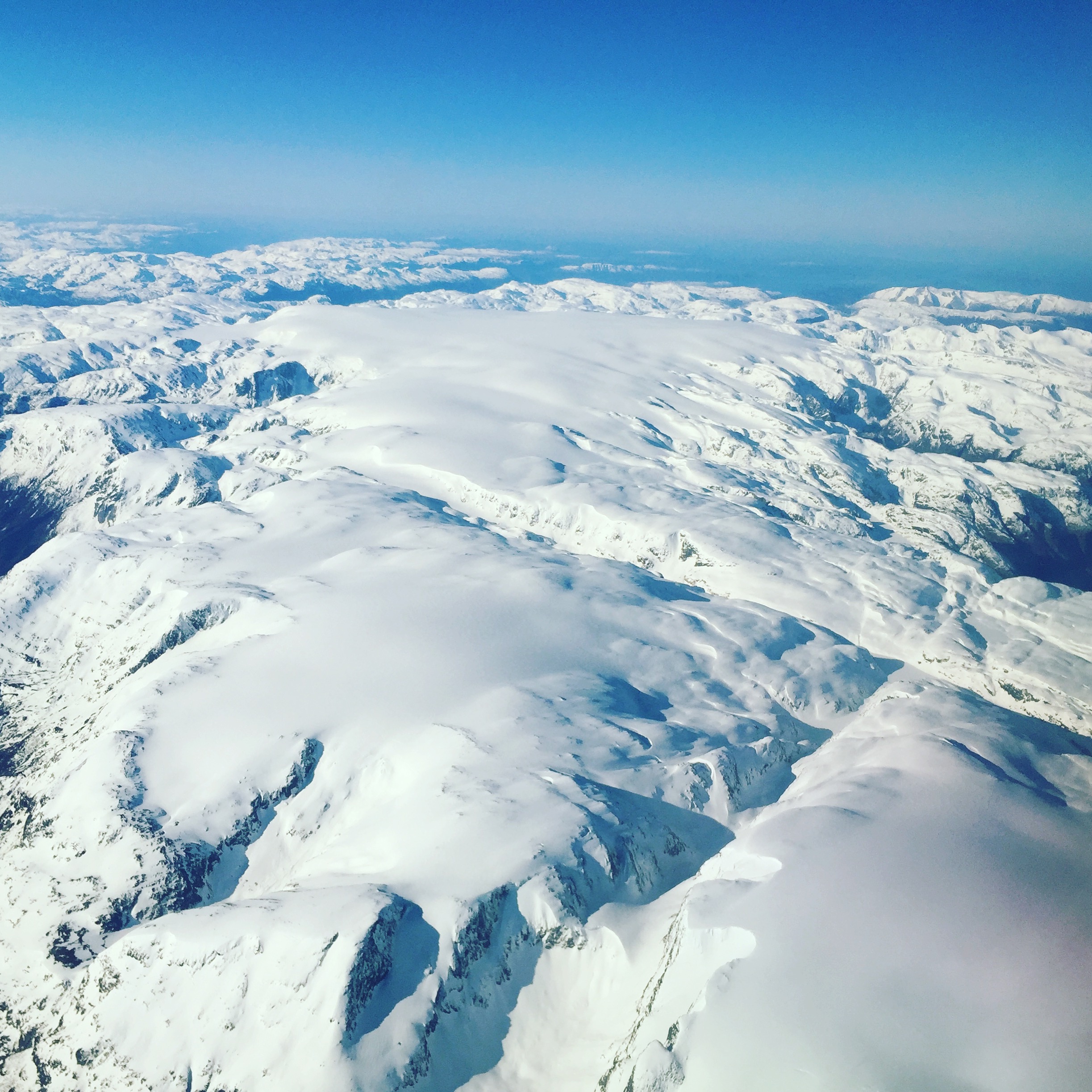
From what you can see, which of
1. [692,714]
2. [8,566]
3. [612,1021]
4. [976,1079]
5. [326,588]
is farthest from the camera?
[8,566]

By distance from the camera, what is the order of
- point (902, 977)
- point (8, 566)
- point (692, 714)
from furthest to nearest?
point (8, 566) < point (692, 714) < point (902, 977)

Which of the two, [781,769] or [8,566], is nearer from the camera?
[781,769]

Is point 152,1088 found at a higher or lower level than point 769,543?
lower

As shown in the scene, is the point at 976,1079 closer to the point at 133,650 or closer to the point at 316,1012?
the point at 316,1012

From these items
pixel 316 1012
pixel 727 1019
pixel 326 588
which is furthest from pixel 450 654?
pixel 727 1019

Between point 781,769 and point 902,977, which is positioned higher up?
point 902,977

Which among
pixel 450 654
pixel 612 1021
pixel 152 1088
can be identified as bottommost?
pixel 152 1088

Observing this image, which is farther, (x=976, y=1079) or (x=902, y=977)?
(x=902, y=977)

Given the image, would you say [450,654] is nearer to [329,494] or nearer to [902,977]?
[902,977]

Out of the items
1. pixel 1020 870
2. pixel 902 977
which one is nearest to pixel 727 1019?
pixel 902 977
